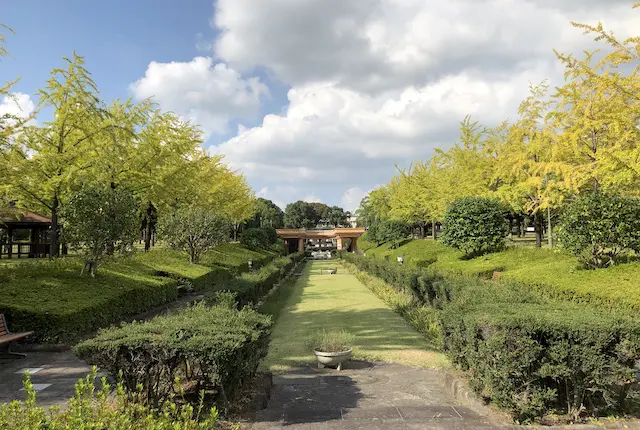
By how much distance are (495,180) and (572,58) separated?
9897 millimetres

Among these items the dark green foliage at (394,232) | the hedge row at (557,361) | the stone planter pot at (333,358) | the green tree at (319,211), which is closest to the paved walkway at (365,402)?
the stone planter pot at (333,358)

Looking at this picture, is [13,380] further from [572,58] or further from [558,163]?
[572,58]

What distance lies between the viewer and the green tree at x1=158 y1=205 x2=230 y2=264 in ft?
70.4

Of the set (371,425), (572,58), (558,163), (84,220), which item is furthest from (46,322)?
(572,58)

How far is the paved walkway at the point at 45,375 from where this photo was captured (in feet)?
18.2

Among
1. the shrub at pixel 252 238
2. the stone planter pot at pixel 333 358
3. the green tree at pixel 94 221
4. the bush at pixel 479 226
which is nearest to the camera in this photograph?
the stone planter pot at pixel 333 358

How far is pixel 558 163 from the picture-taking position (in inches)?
534

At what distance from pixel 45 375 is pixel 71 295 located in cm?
372

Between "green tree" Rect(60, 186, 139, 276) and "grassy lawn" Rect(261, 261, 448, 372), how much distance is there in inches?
213

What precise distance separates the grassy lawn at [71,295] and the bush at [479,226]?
1311cm

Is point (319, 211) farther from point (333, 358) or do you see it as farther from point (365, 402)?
point (365, 402)

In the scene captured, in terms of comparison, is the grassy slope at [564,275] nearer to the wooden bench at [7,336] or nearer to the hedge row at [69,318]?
the hedge row at [69,318]

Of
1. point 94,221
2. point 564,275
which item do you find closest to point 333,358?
point 564,275

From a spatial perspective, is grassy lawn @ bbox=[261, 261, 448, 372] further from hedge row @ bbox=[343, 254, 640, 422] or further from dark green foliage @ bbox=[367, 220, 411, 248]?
dark green foliage @ bbox=[367, 220, 411, 248]
